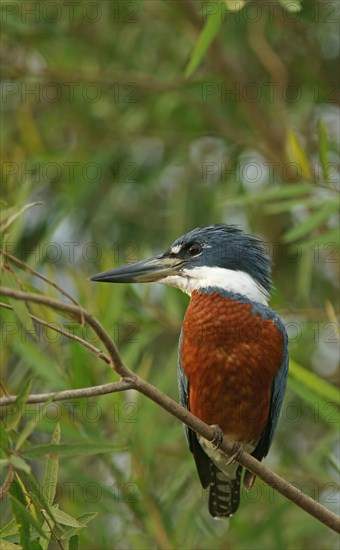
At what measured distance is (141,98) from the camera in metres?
5.23

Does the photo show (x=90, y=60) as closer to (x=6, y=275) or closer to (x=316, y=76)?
(x=316, y=76)

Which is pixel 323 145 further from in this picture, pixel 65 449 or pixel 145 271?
pixel 65 449

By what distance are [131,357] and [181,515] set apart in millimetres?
Answer: 695

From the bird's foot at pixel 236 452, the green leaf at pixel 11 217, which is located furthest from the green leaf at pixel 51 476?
the bird's foot at pixel 236 452

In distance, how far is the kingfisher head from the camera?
3.36 metres

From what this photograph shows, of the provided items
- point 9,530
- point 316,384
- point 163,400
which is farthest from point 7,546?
point 316,384

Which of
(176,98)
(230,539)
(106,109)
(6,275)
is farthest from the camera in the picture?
(106,109)

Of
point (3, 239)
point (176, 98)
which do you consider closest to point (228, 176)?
point (176, 98)

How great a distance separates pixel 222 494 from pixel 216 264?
35.5 inches

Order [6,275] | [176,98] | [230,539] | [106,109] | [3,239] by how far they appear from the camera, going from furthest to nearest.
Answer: [106,109]
[176,98]
[230,539]
[3,239]
[6,275]

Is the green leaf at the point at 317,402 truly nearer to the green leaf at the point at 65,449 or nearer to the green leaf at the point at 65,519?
the green leaf at the point at 65,449

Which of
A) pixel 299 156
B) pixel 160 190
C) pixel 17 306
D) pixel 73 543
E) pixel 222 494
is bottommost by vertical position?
pixel 222 494

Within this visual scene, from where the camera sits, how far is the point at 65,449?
2.18m

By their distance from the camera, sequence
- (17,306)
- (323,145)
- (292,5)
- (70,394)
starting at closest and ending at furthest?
1. (70,394)
2. (17,306)
3. (292,5)
4. (323,145)
